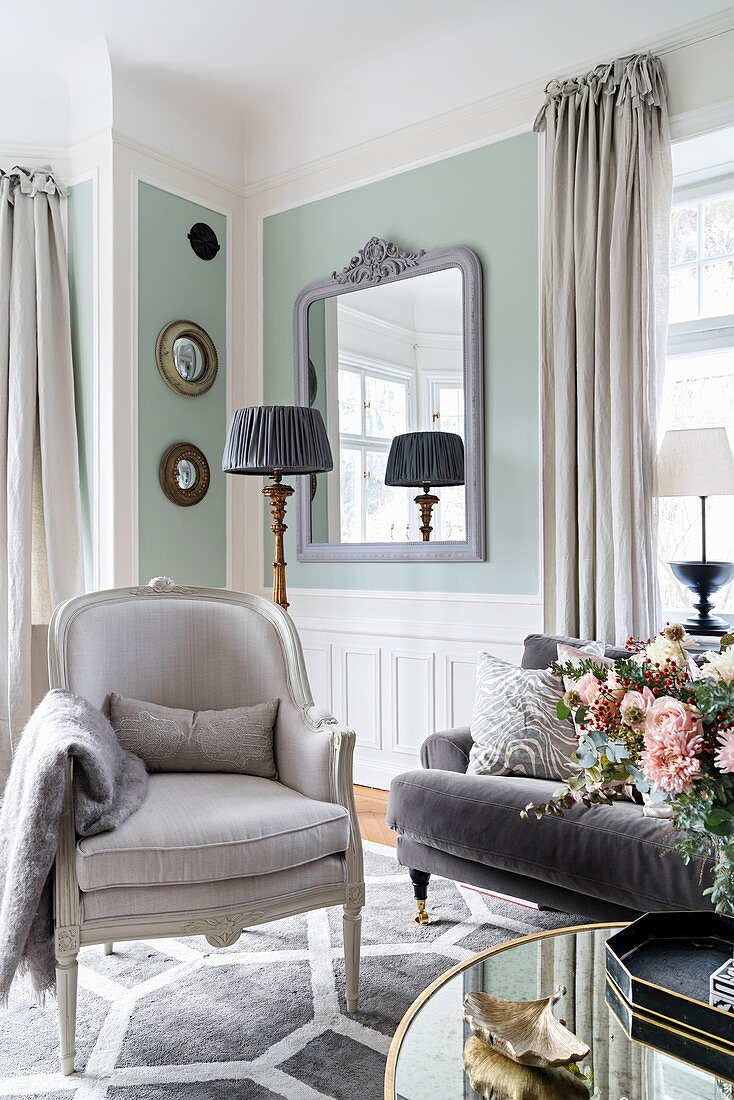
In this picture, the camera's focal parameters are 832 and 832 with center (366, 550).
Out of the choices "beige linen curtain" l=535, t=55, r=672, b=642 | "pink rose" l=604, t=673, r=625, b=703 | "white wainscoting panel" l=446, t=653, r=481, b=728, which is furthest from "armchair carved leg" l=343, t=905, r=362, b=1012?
"white wainscoting panel" l=446, t=653, r=481, b=728

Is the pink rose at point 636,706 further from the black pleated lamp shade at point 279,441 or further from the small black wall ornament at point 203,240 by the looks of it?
the small black wall ornament at point 203,240

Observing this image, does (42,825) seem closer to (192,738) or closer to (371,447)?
(192,738)

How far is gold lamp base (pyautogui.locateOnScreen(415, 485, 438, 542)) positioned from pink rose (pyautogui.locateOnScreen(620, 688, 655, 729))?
8.00ft

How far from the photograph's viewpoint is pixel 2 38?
3408mm

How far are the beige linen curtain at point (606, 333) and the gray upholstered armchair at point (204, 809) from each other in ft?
3.91

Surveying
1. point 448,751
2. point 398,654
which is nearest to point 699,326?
point 398,654

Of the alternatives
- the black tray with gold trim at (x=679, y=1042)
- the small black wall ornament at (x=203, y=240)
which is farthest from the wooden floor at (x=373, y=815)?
the small black wall ornament at (x=203, y=240)

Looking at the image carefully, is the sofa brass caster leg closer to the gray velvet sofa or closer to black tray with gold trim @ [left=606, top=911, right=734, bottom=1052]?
the gray velvet sofa

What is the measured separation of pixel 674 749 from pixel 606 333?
224cm

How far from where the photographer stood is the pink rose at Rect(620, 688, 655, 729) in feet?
3.51

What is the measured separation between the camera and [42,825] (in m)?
1.64

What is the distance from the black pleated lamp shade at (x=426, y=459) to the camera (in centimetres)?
344

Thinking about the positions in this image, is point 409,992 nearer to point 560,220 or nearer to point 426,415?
point 426,415

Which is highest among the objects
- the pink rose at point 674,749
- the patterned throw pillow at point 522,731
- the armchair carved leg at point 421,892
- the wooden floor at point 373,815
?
the pink rose at point 674,749
